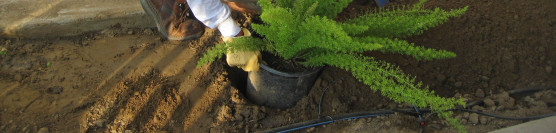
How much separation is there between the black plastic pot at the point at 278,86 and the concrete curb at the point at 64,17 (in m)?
1.02

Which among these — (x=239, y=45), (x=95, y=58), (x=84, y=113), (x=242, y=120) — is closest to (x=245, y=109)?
(x=242, y=120)

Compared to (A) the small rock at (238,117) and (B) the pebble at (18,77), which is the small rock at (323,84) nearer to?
(A) the small rock at (238,117)

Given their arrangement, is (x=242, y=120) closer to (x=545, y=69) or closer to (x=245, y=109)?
(x=245, y=109)

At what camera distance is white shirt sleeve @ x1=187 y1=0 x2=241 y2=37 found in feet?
6.29

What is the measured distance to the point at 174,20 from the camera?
274 cm

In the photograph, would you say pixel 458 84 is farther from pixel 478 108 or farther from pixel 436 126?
pixel 436 126

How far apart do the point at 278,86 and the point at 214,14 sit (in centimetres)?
52

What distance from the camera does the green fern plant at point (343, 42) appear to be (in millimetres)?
1664

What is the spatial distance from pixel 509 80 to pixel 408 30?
0.89m

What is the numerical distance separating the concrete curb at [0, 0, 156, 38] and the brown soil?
56 millimetres

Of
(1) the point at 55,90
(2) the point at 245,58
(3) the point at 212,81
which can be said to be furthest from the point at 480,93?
(1) the point at 55,90

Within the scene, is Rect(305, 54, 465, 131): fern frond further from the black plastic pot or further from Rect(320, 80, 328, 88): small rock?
Rect(320, 80, 328, 88): small rock

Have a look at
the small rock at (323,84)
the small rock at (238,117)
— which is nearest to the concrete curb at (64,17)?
the small rock at (238,117)

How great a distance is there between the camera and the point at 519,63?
7.99 ft
